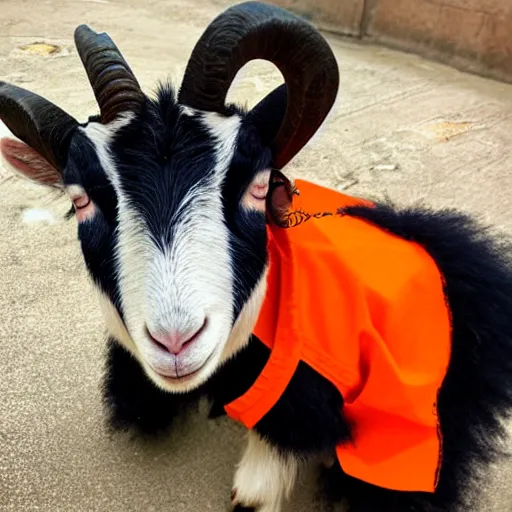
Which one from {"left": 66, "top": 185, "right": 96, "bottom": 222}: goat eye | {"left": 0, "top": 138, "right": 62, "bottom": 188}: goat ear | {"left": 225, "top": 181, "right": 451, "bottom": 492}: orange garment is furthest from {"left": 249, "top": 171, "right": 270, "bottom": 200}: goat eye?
{"left": 0, "top": 138, "right": 62, "bottom": 188}: goat ear

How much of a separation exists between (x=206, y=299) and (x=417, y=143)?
2349mm

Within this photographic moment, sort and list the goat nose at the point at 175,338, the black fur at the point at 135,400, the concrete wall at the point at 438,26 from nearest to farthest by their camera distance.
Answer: the goat nose at the point at 175,338 < the black fur at the point at 135,400 < the concrete wall at the point at 438,26

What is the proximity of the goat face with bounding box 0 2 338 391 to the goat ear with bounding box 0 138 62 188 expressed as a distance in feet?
0.44

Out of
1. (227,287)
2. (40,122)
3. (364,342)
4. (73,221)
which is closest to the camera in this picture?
(227,287)

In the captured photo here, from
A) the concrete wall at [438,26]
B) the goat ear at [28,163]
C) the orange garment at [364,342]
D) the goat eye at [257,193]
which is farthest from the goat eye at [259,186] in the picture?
the concrete wall at [438,26]

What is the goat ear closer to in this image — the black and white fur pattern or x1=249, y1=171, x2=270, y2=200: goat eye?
the black and white fur pattern

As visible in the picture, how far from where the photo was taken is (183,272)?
40.9 inches

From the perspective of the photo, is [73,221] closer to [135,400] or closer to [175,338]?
[135,400]

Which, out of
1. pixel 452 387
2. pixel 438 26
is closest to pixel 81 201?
pixel 452 387

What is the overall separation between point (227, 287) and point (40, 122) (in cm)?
48

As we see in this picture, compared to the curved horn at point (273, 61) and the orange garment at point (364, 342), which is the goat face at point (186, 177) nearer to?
the curved horn at point (273, 61)

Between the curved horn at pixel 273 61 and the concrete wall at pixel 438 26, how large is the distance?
A: 3.10 meters

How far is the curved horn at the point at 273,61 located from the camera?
3.56 feet

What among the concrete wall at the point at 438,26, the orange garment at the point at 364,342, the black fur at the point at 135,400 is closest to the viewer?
the orange garment at the point at 364,342
